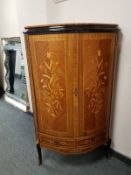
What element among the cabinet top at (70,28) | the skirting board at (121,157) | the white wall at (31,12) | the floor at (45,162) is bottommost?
the floor at (45,162)

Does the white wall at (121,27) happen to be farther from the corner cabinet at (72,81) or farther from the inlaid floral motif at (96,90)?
the inlaid floral motif at (96,90)

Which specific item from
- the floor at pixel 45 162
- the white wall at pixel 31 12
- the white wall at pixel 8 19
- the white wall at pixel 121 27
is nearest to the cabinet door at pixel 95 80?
the white wall at pixel 121 27

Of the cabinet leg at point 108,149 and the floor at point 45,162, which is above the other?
the cabinet leg at point 108,149

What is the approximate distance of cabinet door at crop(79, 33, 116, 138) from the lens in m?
1.40

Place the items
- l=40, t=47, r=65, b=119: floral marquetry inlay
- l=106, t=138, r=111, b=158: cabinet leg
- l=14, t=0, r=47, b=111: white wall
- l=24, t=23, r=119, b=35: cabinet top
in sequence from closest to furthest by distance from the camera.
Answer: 1. l=24, t=23, r=119, b=35: cabinet top
2. l=40, t=47, r=65, b=119: floral marquetry inlay
3. l=106, t=138, r=111, b=158: cabinet leg
4. l=14, t=0, r=47, b=111: white wall

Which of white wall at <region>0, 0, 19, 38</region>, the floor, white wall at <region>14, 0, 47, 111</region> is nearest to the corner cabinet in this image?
the floor

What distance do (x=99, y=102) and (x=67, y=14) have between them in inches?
38.9

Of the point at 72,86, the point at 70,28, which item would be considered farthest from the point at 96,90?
the point at 70,28

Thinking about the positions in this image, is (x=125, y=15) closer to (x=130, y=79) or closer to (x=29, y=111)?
(x=130, y=79)

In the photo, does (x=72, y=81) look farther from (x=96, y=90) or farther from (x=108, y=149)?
(x=108, y=149)

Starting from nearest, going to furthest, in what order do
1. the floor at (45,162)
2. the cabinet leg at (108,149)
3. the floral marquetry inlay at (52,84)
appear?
the floral marquetry inlay at (52,84) → the floor at (45,162) → the cabinet leg at (108,149)

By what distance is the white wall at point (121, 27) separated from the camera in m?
1.54

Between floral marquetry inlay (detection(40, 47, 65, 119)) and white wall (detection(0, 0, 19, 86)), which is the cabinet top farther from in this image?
white wall (detection(0, 0, 19, 86))

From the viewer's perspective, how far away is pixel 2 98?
148 inches
